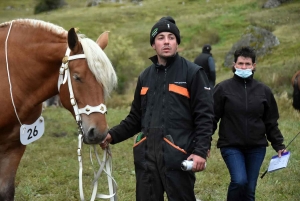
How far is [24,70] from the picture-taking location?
3816 mm

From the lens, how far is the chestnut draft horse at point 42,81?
341 cm

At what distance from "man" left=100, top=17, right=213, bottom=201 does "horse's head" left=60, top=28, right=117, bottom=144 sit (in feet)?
1.26

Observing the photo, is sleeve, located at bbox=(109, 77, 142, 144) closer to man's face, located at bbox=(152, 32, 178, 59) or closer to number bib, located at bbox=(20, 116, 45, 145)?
man's face, located at bbox=(152, 32, 178, 59)

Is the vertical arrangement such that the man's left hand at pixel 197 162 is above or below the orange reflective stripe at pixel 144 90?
below

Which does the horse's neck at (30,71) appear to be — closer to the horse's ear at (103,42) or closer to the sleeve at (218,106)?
the horse's ear at (103,42)

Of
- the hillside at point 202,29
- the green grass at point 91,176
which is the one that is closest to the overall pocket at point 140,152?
the green grass at point 91,176

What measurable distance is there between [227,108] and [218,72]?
49.5 ft

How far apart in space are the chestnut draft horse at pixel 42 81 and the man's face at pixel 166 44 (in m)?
0.42

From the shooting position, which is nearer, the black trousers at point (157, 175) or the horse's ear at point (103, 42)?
the black trousers at point (157, 175)

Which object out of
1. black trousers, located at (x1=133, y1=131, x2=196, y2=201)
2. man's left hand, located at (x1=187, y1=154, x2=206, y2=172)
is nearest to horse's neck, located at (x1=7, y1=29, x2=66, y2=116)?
black trousers, located at (x1=133, y1=131, x2=196, y2=201)

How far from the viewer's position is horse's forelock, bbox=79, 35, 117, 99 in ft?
11.2

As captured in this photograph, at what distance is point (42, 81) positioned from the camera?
3836 millimetres

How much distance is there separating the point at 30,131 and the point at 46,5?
55.3 metres

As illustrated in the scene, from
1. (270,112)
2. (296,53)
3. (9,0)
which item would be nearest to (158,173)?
(270,112)
